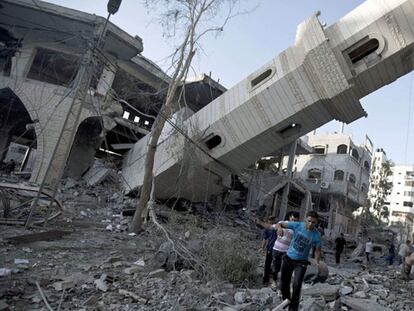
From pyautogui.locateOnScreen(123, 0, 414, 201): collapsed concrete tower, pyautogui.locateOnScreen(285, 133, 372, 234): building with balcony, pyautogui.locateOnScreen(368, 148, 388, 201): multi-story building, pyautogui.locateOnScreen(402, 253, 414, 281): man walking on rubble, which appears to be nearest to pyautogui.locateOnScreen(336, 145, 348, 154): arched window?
pyautogui.locateOnScreen(285, 133, 372, 234): building with balcony

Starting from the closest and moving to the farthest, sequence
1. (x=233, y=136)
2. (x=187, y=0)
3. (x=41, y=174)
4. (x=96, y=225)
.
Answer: (x=96, y=225) < (x=187, y=0) < (x=233, y=136) < (x=41, y=174)

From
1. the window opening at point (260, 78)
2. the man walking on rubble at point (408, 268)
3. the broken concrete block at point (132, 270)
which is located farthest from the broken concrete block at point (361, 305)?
the window opening at point (260, 78)

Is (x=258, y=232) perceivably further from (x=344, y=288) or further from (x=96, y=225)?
(x=344, y=288)

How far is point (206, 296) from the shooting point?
212 inches

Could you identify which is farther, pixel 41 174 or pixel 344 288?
pixel 41 174

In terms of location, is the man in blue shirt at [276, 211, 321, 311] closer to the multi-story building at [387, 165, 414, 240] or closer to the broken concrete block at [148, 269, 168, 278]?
the broken concrete block at [148, 269, 168, 278]

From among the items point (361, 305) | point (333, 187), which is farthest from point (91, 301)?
point (333, 187)

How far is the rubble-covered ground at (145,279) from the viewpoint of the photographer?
502 centimetres

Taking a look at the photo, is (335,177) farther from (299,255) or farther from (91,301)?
(91,301)

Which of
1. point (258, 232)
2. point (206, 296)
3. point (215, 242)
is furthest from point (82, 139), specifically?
point (206, 296)

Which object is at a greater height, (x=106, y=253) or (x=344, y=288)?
(x=344, y=288)

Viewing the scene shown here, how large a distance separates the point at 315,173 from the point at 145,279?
3034 cm

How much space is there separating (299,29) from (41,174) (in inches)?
502

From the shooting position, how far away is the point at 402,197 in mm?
66812
